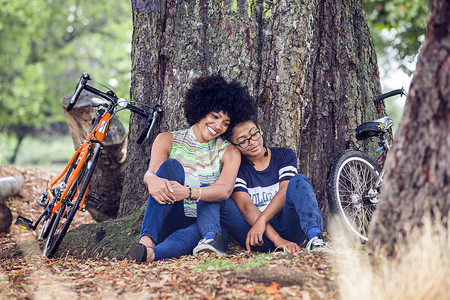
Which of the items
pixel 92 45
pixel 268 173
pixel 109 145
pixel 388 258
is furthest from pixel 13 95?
pixel 388 258

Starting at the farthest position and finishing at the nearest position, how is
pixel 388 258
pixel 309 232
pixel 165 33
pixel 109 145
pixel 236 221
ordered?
1. pixel 109 145
2. pixel 165 33
3. pixel 236 221
4. pixel 309 232
5. pixel 388 258

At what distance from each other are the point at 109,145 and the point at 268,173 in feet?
8.57

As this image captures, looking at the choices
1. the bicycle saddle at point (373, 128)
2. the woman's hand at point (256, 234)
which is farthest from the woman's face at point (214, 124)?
the bicycle saddle at point (373, 128)

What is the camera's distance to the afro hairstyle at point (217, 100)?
14.6 feet

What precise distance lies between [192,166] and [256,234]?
90 cm

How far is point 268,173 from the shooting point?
4.51 m

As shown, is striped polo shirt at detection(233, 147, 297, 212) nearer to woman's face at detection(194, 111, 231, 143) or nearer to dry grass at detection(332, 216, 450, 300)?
woman's face at detection(194, 111, 231, 143)

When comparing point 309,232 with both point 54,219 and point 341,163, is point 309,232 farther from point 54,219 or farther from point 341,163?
point 54,219

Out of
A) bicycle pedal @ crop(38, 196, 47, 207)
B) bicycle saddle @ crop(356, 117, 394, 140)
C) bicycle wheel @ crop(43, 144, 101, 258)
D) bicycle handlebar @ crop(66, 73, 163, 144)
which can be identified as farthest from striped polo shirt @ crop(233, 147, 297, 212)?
bicycle pedal @ crop(38, 196, 47, 207)

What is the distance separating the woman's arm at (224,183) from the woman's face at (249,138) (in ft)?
0.29

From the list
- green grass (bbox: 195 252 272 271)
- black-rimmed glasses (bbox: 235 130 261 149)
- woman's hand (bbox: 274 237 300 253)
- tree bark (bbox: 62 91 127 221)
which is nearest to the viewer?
green grass (bbox: 195 252 272 271)

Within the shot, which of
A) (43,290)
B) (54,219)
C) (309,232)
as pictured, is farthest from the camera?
(54,219)

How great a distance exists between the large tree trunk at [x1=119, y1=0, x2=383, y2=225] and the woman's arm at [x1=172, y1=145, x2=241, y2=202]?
0.53m

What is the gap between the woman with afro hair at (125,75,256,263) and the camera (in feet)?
13.3
